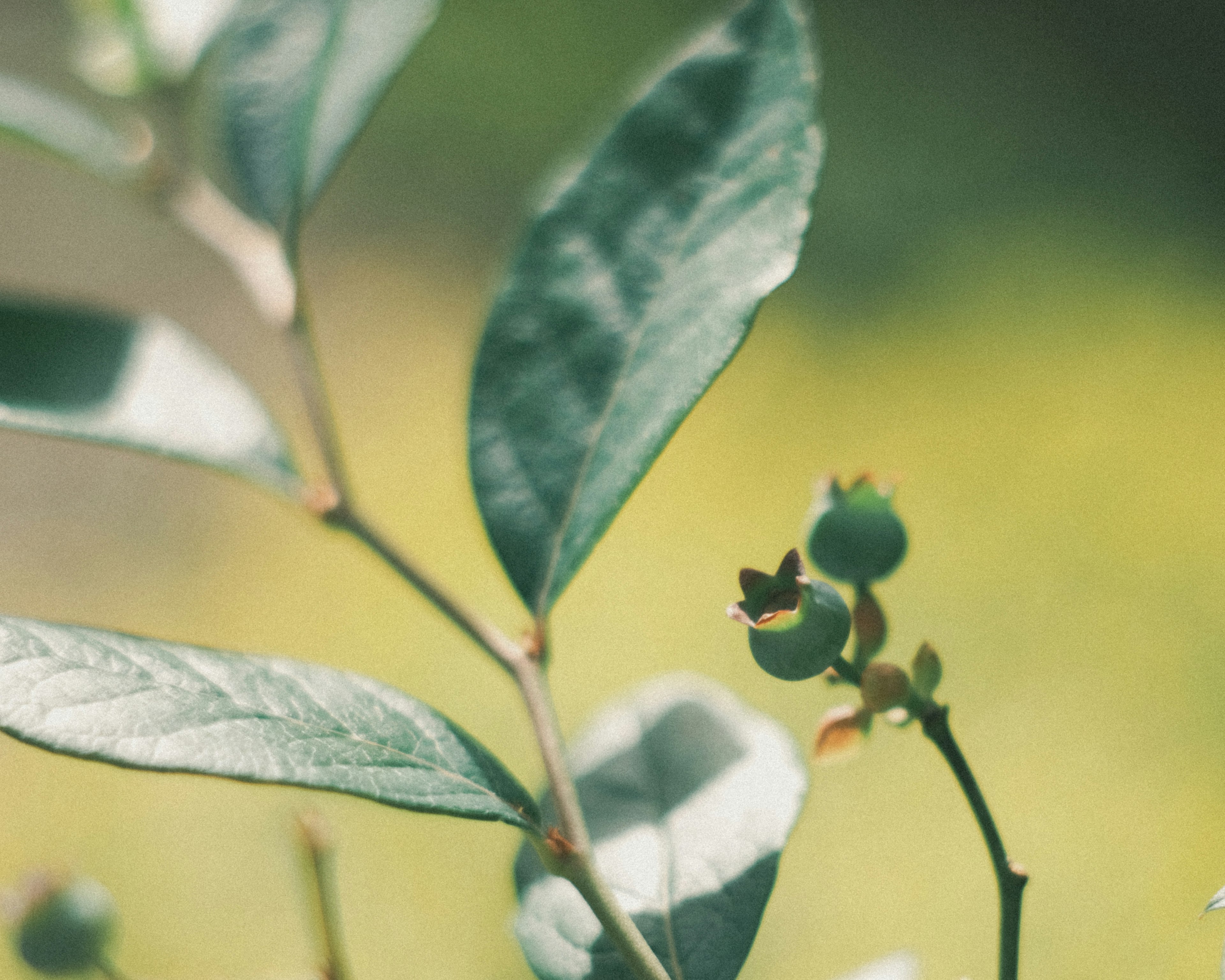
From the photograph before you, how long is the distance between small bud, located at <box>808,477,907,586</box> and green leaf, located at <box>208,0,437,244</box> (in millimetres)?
308

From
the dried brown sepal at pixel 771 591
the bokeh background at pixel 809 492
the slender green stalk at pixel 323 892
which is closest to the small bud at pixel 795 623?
the dried brown sepal at pixel 771 591

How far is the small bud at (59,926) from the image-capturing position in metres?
0.50

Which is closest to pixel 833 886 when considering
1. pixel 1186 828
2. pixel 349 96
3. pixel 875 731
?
pixel 875 731

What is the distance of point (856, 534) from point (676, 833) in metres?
0.17

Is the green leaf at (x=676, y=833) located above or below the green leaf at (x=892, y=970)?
below

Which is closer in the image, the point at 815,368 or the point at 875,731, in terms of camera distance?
the point at 875,731

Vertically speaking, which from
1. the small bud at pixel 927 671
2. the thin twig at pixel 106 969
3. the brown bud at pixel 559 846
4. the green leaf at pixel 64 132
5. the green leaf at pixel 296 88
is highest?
the small bud at pixel 927 671

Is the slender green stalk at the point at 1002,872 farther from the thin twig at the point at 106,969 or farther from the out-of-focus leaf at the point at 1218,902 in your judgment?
the thin twig at the point at 106,969

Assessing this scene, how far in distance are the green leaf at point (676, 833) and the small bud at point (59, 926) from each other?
211 mm

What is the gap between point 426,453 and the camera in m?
1.36

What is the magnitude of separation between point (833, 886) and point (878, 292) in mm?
810

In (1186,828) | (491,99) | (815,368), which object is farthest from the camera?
(491,99)

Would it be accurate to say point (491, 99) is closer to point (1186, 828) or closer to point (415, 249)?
point (415, 249)

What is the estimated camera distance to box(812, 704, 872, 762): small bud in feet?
1.21
